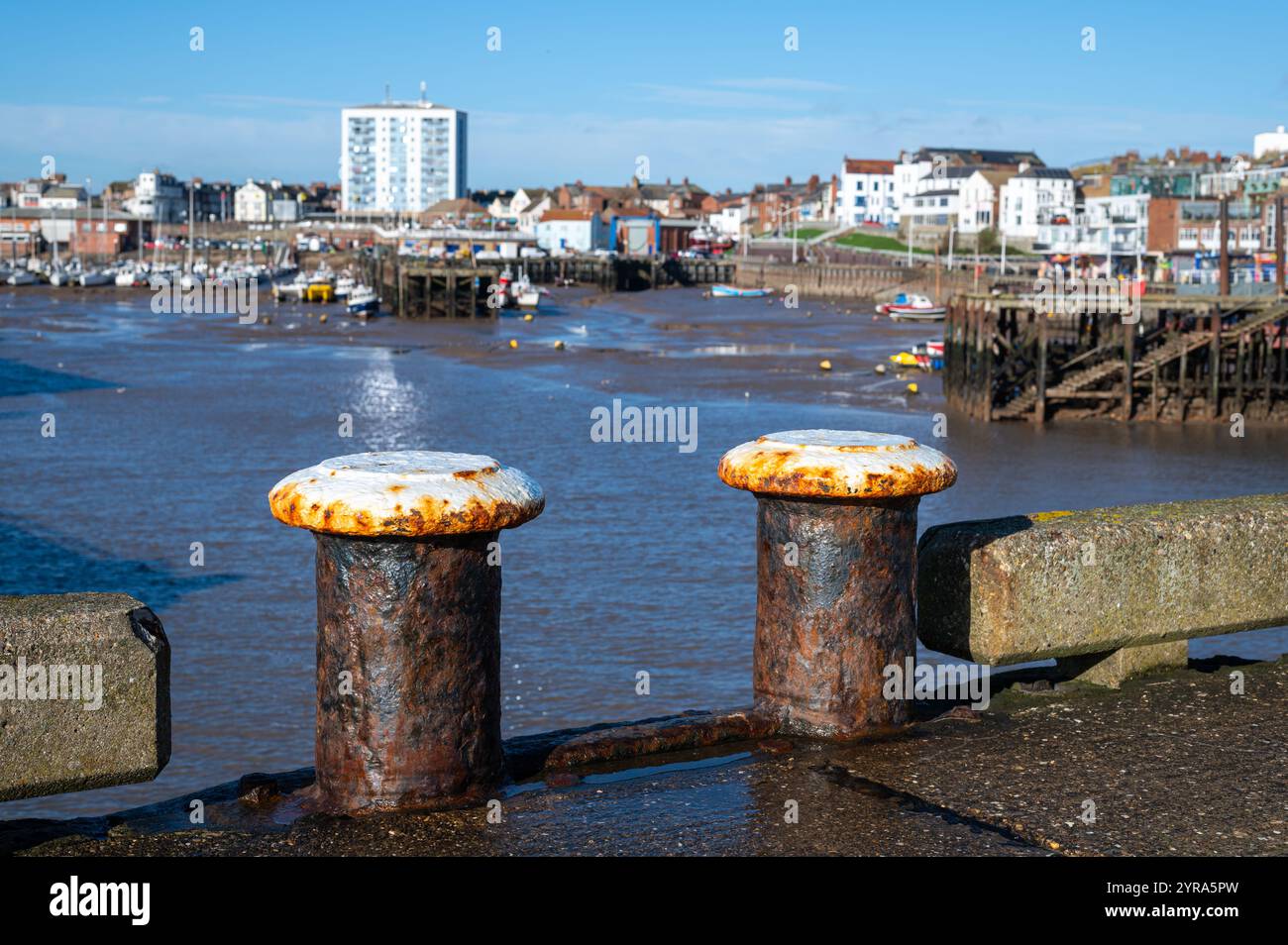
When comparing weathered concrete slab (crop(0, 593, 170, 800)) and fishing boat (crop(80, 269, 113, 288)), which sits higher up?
fishing boat (crop(80, 269, 113, 288))

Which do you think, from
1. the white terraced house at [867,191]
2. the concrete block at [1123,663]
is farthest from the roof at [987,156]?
the concrete block at [1123,663]

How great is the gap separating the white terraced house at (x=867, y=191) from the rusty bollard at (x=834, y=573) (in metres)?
143

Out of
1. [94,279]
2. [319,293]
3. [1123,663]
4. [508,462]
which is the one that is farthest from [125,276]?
[1123,663]

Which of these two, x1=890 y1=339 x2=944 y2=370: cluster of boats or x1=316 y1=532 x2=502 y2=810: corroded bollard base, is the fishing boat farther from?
x1=316 y1=532 x2=502 y2=810: corroded bollard base

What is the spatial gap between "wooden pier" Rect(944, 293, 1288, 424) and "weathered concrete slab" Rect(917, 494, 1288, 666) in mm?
26309

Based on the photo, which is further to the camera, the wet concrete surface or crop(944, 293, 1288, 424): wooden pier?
crop(944, 293, 1288, 424): wooden pier

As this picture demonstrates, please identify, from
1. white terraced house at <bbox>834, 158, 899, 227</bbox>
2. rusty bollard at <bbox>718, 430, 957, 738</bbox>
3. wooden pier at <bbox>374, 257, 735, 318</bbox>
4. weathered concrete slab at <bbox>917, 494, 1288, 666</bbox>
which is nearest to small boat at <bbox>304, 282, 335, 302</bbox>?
wooden pier at <bbox>374, 257, 735, 318</bbox>

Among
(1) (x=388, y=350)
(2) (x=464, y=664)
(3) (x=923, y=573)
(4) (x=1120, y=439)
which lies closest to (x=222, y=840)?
(2) (x=464, y=664)

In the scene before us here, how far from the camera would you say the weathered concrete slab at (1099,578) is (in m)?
5.06

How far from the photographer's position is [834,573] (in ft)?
16.0

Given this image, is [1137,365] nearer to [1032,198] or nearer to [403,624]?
[403,624]

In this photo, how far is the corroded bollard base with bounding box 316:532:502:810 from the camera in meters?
4.13

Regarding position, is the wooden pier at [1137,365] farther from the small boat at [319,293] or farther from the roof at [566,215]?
the roof at [566,215]

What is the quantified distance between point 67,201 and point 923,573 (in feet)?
578
